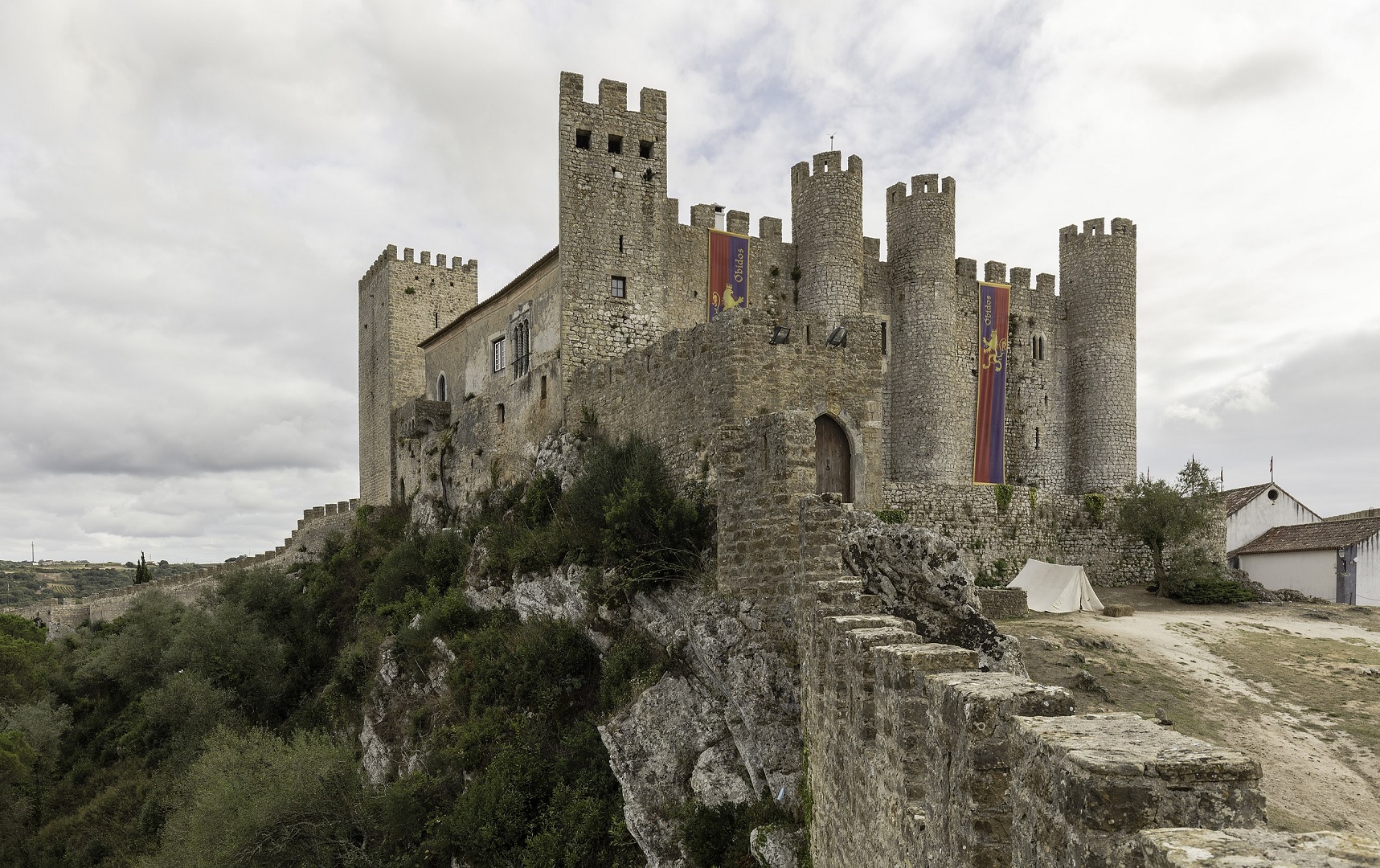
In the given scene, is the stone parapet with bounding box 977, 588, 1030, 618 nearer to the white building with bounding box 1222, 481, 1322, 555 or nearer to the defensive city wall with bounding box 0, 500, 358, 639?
the white building with bounding box 1222, 481, 1322, 555

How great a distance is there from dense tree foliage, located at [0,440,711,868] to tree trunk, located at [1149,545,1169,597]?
66.1ft

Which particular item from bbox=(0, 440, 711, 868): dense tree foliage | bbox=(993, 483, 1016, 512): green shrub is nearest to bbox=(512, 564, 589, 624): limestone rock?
bbox=(0, 440, 711, 868): dense tree foliage

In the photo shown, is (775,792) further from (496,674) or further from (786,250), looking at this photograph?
(786,250)

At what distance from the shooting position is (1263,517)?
3788 centimetres

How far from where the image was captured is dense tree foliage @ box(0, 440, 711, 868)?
47.8 feet

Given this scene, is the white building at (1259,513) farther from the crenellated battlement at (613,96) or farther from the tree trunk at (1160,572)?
the crenellated battlement at (613,96)

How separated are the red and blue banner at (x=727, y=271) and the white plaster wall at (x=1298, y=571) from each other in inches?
Result: 989

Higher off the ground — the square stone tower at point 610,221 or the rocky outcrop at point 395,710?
the square stone tower at point 610,221

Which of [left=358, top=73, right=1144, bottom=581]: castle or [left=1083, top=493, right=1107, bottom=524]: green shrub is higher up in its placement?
[left=358, top=73, right=1144, bottom=581]: castle

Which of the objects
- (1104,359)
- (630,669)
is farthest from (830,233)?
(630,669)

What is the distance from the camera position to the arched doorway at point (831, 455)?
16.5 metres

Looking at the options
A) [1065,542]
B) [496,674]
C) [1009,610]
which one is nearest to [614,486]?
Answer: [496,674]

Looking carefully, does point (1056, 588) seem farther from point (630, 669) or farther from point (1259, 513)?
point (1259, 513)

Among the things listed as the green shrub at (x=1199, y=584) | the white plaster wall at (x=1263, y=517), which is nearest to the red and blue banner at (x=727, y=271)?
the green shrub at (x=1199, y=584)
